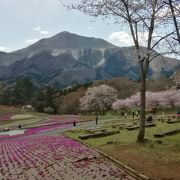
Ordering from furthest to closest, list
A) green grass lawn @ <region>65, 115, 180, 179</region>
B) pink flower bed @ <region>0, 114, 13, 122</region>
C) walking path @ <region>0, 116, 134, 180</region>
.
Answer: pink flower bed @ <region>0, 114, 13, 122</region>
walking path @ <region>0, 116, 134, 180</region>
green grass lawn @ <region>65, 115, 180, 179</region>

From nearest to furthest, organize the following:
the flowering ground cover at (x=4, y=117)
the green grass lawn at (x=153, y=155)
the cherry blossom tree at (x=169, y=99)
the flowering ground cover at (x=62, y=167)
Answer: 1. the green grass lawn at (x=153, y=155)
2. the flowering ground cover at (x=62, y=167)
3. the cherry blossom tree at (x=169, y=99)
4. the flowering ground cover at (x=4, y=117)

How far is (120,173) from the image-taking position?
16.8 metres

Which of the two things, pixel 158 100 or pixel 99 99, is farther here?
pixel 99 99

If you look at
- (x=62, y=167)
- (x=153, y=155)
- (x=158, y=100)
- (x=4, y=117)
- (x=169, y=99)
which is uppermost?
(x=169, y=99)

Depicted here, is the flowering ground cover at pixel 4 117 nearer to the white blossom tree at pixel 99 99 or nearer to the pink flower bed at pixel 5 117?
the pink flower bed at pixel 5 117

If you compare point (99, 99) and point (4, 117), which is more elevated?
point (99, 99)

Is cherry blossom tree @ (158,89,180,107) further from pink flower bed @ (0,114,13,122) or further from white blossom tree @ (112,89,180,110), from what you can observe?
pink flower bed @ (0,114,13,122)

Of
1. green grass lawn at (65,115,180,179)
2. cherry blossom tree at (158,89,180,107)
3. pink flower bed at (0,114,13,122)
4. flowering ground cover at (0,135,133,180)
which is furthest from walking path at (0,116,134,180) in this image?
cherry blossom tree at (158,89,180,107)

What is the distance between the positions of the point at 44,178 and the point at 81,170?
2116 mm

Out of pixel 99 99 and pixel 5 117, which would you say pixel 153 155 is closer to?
pixel 5 117

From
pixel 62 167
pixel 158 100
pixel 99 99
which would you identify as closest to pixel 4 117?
pixel 99 99

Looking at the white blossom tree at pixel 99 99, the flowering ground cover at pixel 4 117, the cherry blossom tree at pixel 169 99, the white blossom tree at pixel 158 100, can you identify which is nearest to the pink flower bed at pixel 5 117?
the flowering ground cover at pixel 4 117

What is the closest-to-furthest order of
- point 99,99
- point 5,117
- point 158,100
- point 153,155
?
1. point 153,155
2. point 158,100
3. point 5,117
4. point 99,99

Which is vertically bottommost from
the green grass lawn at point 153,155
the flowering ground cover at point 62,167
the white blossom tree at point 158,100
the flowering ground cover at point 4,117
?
the flowering ground cover at point 62,167
